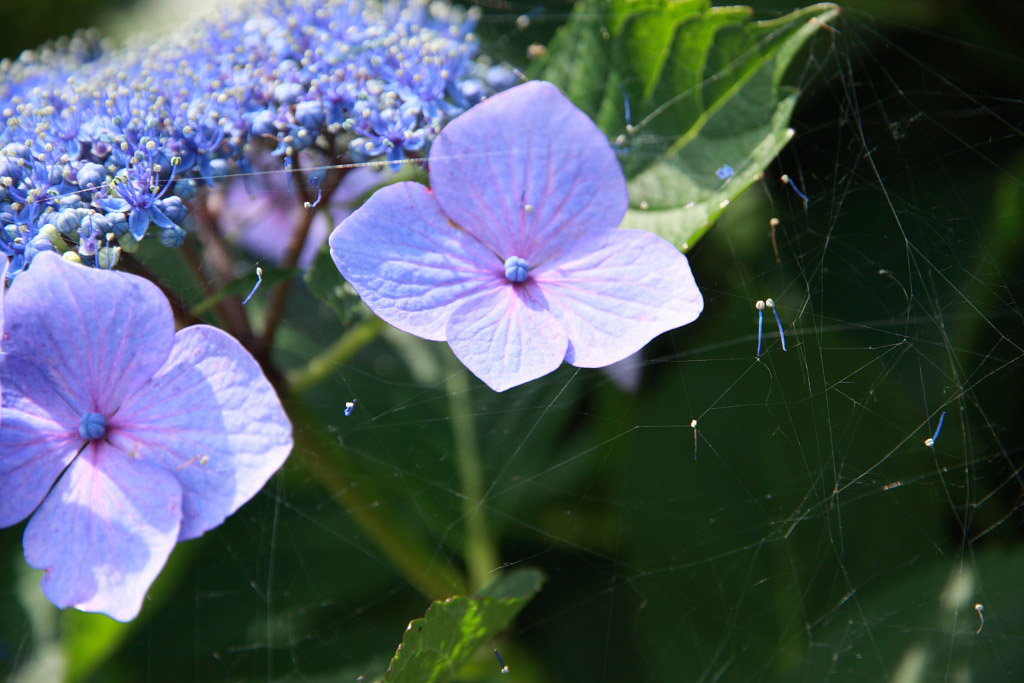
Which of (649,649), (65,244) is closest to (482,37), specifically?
(65,244)

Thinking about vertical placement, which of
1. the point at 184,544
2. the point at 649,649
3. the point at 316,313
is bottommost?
the point at 649,649

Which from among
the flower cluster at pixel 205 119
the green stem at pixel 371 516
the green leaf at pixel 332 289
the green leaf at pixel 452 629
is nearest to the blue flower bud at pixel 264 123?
the flower cluster at pixel 205 119

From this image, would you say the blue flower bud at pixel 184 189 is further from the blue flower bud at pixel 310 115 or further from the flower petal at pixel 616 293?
the flower petal at pixel 616 293

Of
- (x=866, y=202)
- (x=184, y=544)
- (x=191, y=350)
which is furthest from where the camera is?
(x=184, y=544)

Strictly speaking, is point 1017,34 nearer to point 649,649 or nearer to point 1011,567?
point 1011,567

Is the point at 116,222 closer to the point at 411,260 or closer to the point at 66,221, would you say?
the point at 66,221

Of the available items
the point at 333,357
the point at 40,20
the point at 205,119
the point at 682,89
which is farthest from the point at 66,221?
the point at 40,20
